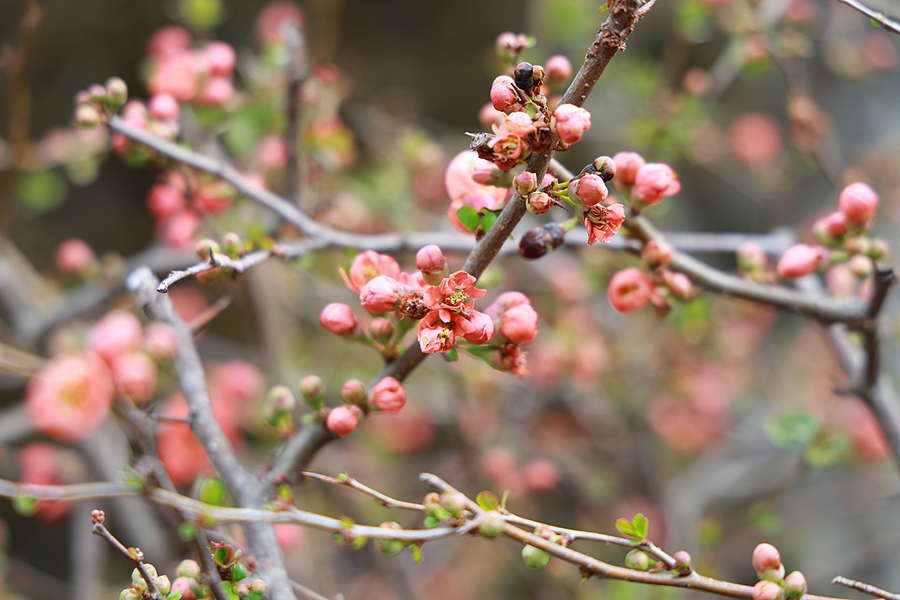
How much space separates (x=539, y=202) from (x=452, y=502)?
12.6 inches

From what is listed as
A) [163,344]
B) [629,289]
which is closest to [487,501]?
[629,289]

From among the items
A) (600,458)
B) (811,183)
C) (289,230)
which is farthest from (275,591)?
(811,183)

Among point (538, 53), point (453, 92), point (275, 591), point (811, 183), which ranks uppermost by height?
point (453, 92)

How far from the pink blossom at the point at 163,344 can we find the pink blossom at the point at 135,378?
36 mm

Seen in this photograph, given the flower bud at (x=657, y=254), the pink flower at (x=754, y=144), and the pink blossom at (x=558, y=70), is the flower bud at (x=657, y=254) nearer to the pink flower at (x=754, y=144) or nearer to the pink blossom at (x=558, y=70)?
the pink blossom at (x=558, y=70)

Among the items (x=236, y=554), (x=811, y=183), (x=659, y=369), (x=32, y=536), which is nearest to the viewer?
(x=236, y=554)

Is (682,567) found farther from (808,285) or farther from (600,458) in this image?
(600,458)

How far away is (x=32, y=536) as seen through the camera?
2.27 m

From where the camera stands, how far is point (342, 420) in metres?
0.68

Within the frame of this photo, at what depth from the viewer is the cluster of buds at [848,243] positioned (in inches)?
32.1

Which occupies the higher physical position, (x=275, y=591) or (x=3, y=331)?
(x=3, y=331)

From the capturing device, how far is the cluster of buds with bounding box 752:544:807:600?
0.61 m

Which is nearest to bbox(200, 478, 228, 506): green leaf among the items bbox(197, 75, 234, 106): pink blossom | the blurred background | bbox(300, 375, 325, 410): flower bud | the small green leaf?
bbox(300, 375, 325, 410): flower bud

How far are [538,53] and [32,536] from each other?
269cm
